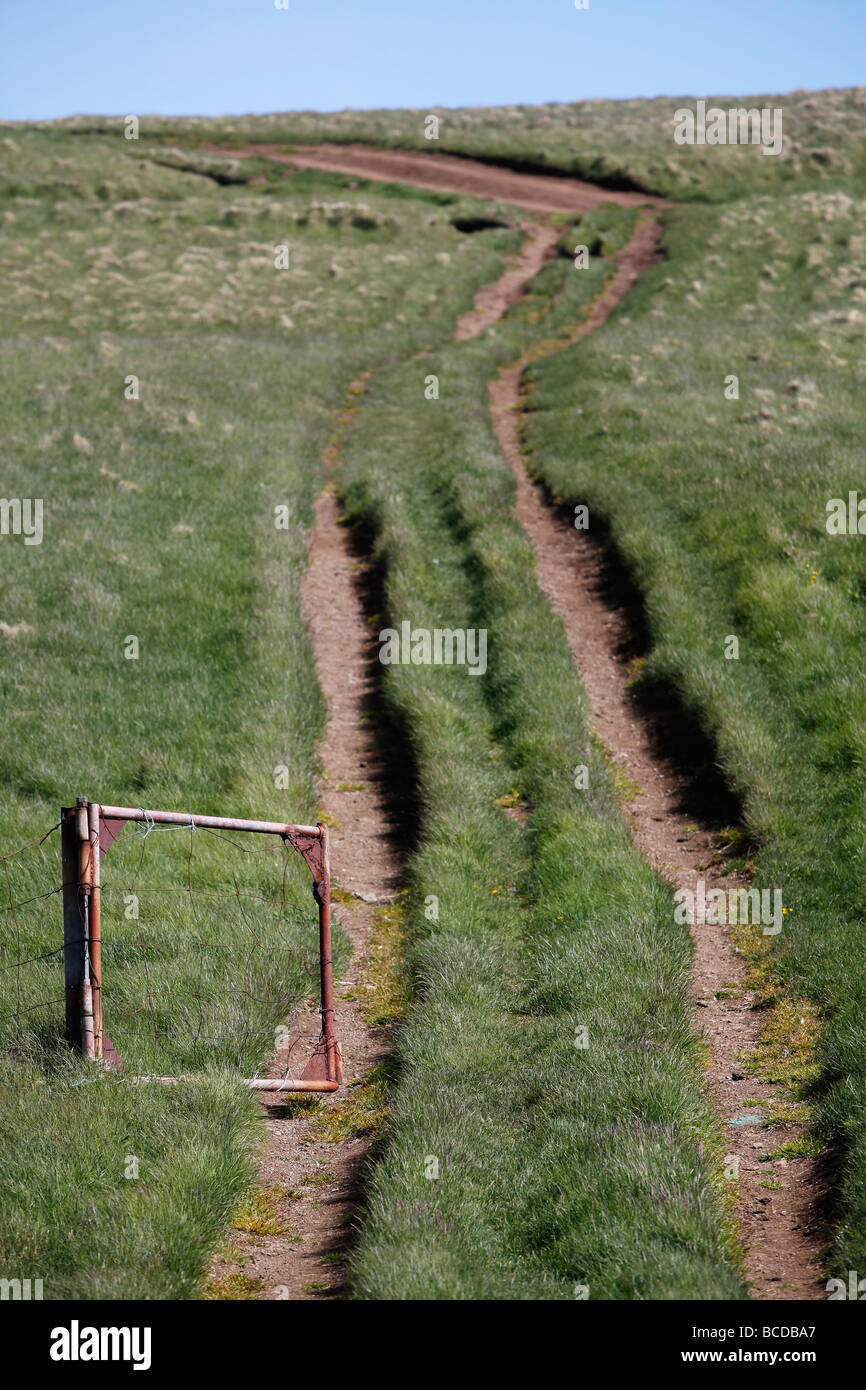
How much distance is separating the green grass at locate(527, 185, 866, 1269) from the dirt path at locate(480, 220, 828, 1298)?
0.88 feet

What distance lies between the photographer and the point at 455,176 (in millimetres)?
60000

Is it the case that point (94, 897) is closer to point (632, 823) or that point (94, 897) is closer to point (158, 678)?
point (632, 823)

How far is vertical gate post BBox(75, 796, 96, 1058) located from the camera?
673 centimetres

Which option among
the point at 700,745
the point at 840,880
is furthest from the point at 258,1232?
the point at 700,745

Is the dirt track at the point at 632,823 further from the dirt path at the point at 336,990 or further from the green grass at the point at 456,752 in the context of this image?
the green grass at the point at 456,752

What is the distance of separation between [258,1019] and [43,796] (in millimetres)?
3877

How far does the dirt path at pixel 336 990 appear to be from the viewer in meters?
5.98

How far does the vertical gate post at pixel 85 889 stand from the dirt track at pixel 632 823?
150 cm

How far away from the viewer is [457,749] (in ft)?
39.8
